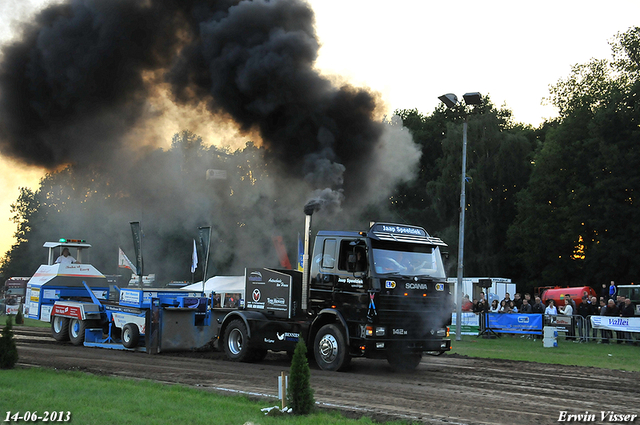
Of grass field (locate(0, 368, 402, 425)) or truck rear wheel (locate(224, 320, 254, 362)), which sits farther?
truck rear wheel (locate(224, 320, 254, 362))

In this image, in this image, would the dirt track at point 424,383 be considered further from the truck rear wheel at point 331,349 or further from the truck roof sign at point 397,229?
the truck roof sign at point 397,229

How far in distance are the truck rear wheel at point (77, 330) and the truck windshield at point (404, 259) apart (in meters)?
10.2

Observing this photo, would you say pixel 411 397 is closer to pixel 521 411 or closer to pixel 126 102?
pixel 521 411

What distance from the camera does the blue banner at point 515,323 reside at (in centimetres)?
2400

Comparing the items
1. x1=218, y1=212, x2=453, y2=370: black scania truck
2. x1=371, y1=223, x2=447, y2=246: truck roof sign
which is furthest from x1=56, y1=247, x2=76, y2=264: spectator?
x1=371, y1=223, x2=447, y2=246: truck roof sign

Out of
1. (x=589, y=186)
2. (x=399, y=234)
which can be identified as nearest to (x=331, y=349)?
(x=399, y=234)

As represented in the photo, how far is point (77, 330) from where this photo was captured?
1853 centimetres

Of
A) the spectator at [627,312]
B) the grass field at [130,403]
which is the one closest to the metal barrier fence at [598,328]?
the spectator at [627,312]

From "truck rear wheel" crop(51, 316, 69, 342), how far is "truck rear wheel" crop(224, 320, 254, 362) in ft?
22.1

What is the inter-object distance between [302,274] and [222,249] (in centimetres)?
2923

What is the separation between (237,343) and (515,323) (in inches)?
549

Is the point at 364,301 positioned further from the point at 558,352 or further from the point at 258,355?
the point at 558,352

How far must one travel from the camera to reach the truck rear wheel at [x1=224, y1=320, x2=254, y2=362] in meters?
14.6

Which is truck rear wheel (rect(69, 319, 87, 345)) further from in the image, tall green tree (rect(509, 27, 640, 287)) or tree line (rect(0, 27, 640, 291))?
tall green tree (rect(509, 27, 640, 287))
